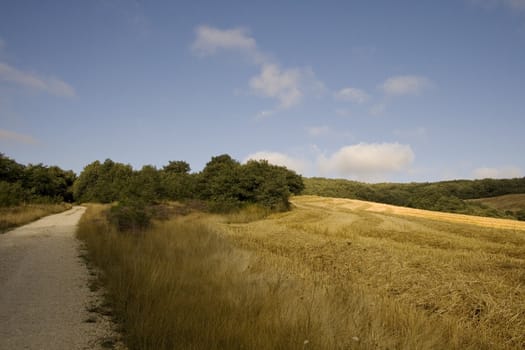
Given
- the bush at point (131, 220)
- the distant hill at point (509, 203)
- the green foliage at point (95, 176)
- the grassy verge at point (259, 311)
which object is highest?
the green foliage at point (95, 176)

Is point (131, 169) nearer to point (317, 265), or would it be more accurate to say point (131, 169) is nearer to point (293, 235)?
point (293, 235)

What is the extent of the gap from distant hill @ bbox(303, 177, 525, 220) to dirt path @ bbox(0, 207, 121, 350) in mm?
49391

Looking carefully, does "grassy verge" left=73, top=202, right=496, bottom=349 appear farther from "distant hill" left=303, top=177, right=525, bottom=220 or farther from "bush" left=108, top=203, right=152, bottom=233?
"distant hill" left=303, top=177, right=525, bottom=220

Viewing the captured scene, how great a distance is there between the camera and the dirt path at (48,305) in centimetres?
389

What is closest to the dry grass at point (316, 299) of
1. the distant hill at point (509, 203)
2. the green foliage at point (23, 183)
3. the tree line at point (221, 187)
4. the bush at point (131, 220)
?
the bush at point (131, 220)

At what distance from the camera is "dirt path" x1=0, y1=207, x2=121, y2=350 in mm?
3891

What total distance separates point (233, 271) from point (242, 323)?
10.9ft

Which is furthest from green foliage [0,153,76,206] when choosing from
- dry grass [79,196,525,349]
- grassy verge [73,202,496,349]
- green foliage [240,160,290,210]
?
grassy verge [73,202,496,349]

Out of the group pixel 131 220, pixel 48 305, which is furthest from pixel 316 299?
pixel 131 220

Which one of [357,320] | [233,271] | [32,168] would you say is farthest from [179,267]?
[32,168]

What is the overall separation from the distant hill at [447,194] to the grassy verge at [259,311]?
153 feet

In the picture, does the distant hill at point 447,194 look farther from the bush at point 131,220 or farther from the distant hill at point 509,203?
the bush at point 131,220

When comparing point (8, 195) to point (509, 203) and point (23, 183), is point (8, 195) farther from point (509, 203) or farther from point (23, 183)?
point (509, 203)

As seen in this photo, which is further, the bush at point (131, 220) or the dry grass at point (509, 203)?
the dry grass at point (509, 203)
